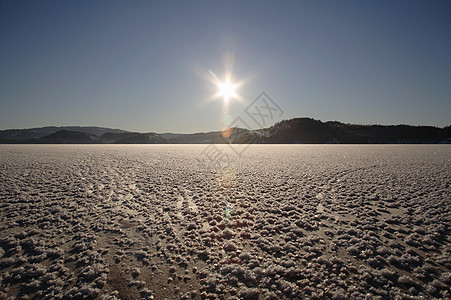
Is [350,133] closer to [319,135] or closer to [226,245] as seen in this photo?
[319,135]

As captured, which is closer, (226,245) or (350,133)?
(226,245)

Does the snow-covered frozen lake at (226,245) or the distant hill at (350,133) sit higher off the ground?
the distant hill at (350,133)

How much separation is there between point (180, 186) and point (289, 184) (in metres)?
4.19

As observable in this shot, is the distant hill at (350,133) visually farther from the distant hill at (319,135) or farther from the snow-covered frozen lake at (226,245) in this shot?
the snow-covered frozen lake at (226,245)

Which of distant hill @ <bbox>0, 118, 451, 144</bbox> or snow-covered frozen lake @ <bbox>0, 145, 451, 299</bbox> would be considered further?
distant hill @ <bbox>0, 118, 451, 144</bbox>

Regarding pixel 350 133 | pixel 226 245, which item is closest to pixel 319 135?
pixel 350 133

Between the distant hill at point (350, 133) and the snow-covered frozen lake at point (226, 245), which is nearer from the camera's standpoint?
the snow-covered frozen lake at point (226, 245)

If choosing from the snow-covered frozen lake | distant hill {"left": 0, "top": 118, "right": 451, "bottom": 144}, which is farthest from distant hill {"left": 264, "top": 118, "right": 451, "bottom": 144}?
the snow-covered frozen lake

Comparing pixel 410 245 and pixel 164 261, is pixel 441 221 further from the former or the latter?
pixel 164 261

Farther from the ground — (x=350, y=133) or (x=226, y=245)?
(x=350, y=133)

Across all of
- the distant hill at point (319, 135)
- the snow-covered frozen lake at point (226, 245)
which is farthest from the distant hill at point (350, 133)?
the snow-covered frozen lake at point (226, 245)

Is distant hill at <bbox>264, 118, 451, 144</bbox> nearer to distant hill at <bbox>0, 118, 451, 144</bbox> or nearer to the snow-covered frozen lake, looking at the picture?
distant hill at <bbox>0, 118, 451, 144</bbox>

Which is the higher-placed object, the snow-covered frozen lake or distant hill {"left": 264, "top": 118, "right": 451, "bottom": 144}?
distant hill {"left": 264, "top": 118, "right": 451, "bottom": 144}

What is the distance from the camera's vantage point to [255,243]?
11.4ft
